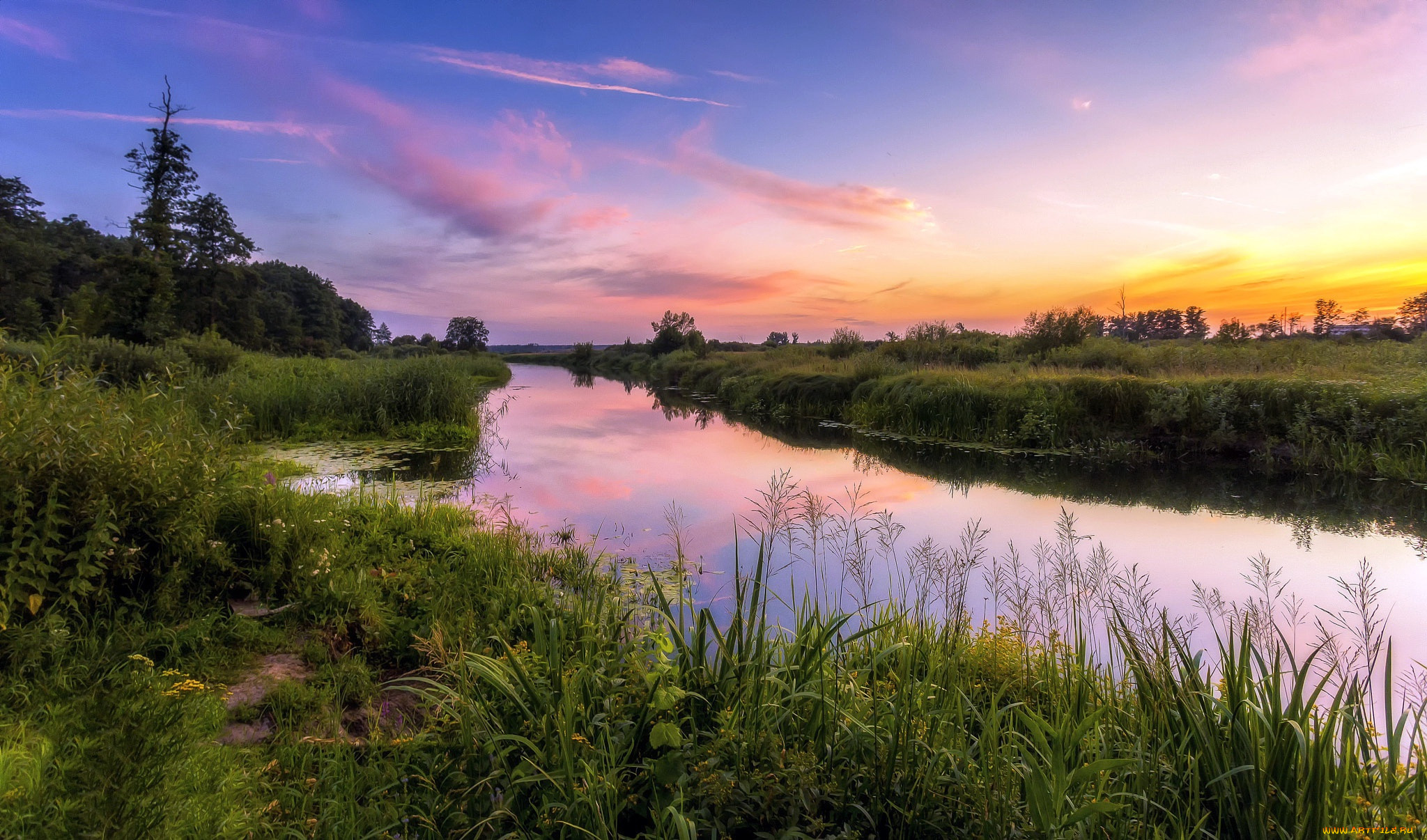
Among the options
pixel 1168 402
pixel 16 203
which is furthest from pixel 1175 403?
pixel 16 203

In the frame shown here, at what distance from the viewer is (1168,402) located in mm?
11266

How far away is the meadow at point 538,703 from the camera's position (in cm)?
174

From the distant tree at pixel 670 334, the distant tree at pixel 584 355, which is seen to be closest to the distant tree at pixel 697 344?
the distant tree at pixel 670 334

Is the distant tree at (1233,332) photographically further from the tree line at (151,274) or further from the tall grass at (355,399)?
the tree line at (151,274)

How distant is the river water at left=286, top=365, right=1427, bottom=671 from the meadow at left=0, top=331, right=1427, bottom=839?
753 millimetres

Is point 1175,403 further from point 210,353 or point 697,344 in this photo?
point 697,344

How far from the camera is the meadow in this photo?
5.69 ft

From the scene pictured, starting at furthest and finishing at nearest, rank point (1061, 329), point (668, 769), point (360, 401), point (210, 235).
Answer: point (210, 235)
point (1061, 329)
point (360, 401)
point (668, 769)

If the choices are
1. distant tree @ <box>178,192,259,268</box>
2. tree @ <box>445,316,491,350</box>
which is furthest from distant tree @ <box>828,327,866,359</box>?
tree @ <box>445,316,491,350</box>

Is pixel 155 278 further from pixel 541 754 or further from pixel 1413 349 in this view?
pixel 1413 349

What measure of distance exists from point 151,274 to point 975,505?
26.8 m

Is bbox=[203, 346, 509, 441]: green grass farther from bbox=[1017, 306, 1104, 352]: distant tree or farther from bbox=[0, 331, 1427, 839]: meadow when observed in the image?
bbox=[1017, 306, 1104, 352]: distant tree

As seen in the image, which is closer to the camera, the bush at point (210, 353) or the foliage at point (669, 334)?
the bush at point (210, 353)

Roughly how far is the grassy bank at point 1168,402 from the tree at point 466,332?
6090cm
